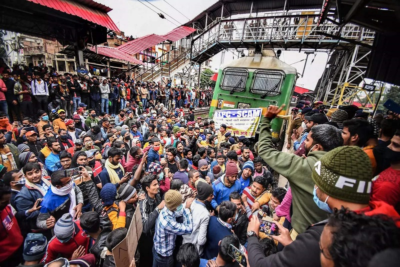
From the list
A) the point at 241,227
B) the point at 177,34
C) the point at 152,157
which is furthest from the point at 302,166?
the point at 177,34

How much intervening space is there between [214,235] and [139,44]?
12007 millimetres

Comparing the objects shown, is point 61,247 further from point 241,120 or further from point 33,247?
point 241,120

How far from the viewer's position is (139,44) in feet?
37.1

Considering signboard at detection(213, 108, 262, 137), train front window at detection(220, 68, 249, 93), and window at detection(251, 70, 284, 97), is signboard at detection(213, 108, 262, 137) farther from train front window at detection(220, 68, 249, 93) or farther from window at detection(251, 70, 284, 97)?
train front window at detection(220, 68, 249, 93)

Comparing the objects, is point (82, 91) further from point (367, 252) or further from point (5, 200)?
point (367, 252)

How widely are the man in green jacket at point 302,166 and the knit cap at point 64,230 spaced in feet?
6.15

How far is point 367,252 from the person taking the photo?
644 millimetres

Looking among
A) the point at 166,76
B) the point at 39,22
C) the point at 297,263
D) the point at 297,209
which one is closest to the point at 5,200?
the point at 297,263

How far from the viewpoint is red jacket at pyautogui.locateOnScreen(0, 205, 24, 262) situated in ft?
5.70

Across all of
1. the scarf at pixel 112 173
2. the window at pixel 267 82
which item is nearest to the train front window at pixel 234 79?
the window at pixel 267 82

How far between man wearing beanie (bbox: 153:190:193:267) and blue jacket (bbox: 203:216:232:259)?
0.23m

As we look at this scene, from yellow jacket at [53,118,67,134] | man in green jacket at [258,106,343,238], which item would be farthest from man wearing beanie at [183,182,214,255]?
yellow jacket at [53,118,67,134]

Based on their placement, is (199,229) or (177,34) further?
(177,34)

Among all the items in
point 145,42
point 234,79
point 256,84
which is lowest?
point 256,84
